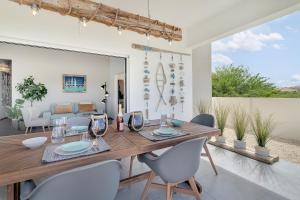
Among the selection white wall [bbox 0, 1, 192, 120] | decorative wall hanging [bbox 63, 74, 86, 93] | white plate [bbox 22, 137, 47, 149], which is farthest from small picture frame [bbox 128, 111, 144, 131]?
decorative wall hanging [bbox 63, 74, 86, 93]

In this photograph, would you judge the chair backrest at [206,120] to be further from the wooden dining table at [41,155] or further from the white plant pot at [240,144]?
the white plant pot at [240,144]

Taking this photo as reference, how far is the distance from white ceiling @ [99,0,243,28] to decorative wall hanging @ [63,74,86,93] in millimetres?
4578

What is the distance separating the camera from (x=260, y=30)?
4293 mm

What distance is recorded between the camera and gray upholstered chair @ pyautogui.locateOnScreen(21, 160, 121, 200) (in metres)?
0.80

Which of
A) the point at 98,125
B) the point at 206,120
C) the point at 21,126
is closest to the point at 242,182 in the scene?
the point at 206,120

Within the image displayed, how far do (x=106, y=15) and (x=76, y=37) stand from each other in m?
1.55

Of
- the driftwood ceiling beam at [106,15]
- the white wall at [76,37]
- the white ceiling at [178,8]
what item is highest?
the white ceiling at [178,8]

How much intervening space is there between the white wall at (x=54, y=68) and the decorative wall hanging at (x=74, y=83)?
13 centimetres

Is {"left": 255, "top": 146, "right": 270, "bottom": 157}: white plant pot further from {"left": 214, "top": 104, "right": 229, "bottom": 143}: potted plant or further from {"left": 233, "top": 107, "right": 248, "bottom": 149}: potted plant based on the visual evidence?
{"left": 214, "top": 104, "right": 229, "bottom": 143}: potted plant

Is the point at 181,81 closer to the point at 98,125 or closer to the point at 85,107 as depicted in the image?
the point at 98,125

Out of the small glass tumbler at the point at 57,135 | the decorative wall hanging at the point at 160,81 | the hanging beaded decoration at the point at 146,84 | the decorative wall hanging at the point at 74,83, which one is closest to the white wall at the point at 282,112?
the decorative wall hanging at the point at 160,81

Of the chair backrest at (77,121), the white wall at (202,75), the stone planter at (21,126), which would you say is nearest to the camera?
the chair backrest at (77,121)

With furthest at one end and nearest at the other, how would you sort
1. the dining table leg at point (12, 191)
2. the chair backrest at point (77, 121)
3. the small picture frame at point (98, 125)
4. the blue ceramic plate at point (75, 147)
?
the chair backrest at point (77, 121), the small picture frame at point (98, 125), the blue ceramic plate at point (75, 147), the dining table leg at point (12, 191)

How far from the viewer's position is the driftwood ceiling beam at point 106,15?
3.90ft
